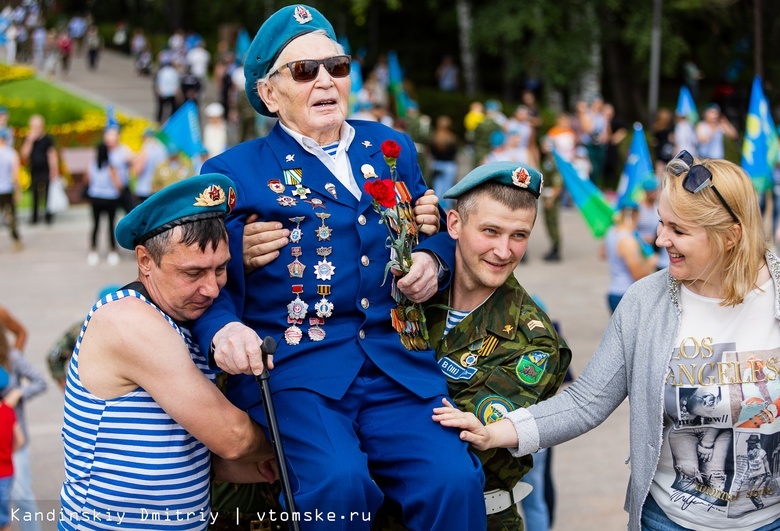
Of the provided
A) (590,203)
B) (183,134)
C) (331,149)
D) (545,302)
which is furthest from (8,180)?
(331,149)

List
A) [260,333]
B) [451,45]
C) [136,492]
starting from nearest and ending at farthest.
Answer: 1. [136,492]
2. [260,333]
3. [451,45]

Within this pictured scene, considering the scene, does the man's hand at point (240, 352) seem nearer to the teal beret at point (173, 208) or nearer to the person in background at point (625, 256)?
the teal beret at point (173, 208)

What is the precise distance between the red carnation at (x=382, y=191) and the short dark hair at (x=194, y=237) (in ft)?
1.50

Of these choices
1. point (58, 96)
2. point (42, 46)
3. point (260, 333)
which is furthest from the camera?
point (42, 46)

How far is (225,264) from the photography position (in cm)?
313

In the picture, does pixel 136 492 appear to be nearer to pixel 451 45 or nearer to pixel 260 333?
pixel 260 333

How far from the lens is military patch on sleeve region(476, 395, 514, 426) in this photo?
321cm

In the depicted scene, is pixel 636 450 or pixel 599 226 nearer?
pixel 636 450

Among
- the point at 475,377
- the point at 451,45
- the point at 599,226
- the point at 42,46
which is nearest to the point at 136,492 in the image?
the point at 475,377

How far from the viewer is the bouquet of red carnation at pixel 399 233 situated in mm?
3227

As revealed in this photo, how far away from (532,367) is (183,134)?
946cm

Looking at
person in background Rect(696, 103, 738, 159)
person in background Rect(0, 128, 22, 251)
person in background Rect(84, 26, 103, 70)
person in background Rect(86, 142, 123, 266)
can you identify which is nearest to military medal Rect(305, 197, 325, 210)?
person in background Rect(86, 142, 123, 266)

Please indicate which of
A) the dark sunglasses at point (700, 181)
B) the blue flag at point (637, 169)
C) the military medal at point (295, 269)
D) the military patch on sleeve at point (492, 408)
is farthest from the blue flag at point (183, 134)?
the dark sunglasses at point (700, 181)

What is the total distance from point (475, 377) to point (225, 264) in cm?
84
